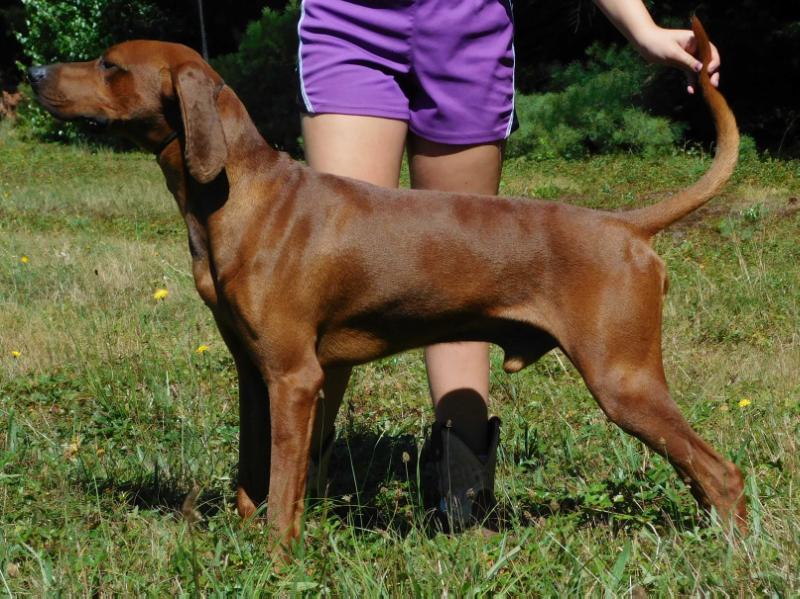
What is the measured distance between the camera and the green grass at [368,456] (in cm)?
291

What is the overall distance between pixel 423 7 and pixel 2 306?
3.79 metres

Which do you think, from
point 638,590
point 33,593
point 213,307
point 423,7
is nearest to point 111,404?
point 213,307

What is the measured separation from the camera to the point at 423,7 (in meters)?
3.56

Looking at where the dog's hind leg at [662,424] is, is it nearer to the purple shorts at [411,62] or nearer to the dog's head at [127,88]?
the purple shorts at [411,62]

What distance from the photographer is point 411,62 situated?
3.62 metres

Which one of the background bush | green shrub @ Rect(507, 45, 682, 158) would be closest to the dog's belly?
the background bush

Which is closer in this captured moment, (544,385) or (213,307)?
(213,307)

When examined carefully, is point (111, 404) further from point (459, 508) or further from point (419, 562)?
point (419, 562)

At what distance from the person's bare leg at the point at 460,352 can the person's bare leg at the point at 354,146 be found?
6.5 inches

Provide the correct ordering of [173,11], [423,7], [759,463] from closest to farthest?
[423,7] → [759,463] → [173,11]

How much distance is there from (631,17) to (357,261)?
1.24 metres

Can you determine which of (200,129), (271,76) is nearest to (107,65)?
(200,129)

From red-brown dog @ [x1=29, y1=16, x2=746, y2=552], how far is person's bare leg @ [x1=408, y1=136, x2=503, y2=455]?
0.36 metres

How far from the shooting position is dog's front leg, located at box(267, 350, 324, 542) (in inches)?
127
